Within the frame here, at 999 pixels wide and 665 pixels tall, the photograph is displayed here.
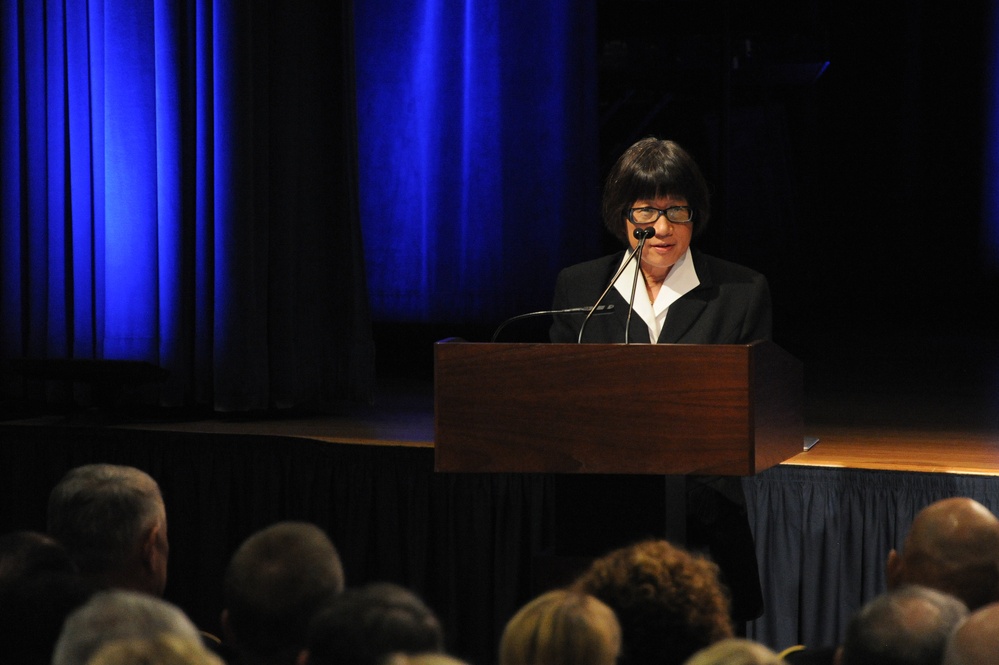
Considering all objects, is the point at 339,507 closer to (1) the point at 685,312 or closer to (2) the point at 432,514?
(2) the point at 432,514

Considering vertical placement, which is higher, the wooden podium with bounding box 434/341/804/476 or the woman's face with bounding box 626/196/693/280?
the woman's face with bounding box 626/196/693/280

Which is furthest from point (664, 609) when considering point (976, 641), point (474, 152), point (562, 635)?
point (474, 152)

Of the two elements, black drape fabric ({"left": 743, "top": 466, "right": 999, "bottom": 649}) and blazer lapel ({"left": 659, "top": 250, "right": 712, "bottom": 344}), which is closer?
blazer lapel ({"left": 659, "top": 250, "right": 712, "bottom": 344})

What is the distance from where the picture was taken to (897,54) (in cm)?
754

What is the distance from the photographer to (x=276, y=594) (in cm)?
190

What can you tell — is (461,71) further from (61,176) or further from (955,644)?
(955,644)

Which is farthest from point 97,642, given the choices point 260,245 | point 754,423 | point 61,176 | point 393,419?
point 61,176

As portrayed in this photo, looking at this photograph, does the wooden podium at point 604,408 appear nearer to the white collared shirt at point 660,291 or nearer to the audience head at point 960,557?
the audience head at point 960,557

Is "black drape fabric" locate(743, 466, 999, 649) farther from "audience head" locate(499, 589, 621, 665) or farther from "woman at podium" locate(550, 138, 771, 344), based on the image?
"audience head" locate(499, 589, 621, 665)

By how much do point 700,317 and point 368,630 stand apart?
128 centimetres

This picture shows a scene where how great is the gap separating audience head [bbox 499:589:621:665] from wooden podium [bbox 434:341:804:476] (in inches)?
24.3

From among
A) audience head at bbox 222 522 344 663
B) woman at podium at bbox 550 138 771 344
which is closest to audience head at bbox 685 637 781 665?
audience head at bbox 222 522 344 663

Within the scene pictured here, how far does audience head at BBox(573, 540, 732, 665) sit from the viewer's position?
1.78m

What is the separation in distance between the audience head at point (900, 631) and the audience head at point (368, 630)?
0.54 m
